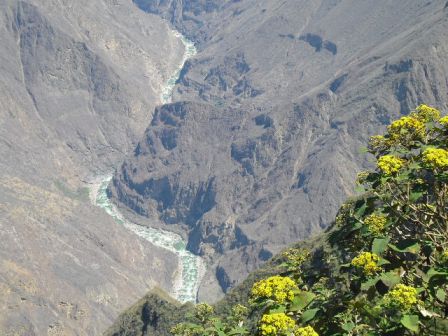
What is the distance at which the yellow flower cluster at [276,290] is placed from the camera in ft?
26.0

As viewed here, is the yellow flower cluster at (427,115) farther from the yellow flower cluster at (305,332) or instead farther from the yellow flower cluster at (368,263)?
the yellow flower cluster at (305,332)

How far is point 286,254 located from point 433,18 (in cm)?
17749

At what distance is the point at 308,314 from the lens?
7.85 metres

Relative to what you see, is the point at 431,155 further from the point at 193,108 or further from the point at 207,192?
the point at 193,108

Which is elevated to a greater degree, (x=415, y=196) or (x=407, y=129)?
(x=407, y=129)

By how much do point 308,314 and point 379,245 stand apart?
1.30 meters

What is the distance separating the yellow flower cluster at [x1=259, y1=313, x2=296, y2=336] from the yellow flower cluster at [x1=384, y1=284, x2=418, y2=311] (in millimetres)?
1209

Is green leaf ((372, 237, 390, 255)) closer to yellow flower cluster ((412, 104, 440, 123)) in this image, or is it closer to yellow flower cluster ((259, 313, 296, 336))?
yellow flower cluster ((259, 313, 296, 336))

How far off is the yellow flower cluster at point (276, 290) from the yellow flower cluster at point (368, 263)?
95cm

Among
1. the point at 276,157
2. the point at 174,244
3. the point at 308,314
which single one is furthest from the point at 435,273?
the point at 276,157

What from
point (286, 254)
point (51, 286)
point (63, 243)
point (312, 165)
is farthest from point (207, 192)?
point (286, 254)

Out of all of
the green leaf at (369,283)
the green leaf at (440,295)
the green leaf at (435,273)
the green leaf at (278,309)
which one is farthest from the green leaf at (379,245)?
the green leaf at (278,309)

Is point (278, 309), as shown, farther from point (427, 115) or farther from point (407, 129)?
point (427, 115)

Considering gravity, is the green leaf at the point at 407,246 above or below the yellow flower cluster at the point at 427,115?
below
